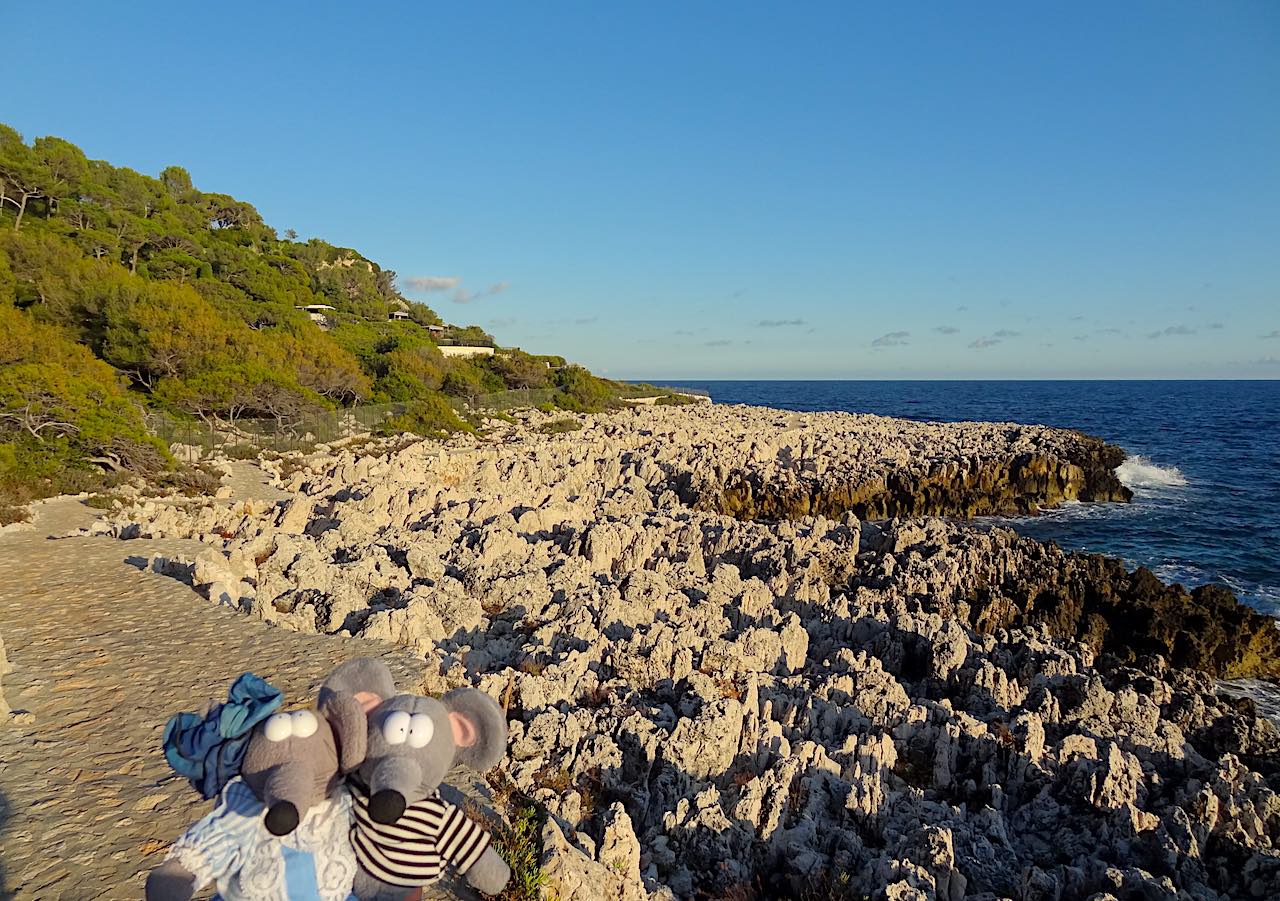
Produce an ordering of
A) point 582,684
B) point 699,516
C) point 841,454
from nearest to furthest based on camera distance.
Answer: point 582,684 → point 699,516 → point 841,454

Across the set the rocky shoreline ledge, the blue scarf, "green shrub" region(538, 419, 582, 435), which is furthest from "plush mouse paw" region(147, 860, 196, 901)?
"green shrub" region(538, 419, 582, 435)

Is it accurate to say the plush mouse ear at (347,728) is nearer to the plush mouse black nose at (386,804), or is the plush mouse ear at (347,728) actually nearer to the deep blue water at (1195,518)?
the plush mouse black nose at (386,804)

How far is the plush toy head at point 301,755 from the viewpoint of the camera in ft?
8.57

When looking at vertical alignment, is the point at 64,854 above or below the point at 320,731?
below

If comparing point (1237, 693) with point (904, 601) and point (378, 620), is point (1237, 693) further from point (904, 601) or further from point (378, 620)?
point (378, 620)

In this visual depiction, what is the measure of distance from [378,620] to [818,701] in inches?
225

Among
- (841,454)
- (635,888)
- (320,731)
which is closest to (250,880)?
(320,731)

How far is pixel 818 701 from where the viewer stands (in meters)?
8.06

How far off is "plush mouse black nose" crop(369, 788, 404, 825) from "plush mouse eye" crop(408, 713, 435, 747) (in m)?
0.20

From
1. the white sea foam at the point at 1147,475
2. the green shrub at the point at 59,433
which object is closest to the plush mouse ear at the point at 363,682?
the green shrub at the point at 59,433

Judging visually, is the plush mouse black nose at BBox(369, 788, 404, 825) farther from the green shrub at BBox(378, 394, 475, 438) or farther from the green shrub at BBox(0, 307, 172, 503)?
the green shrub at BBox(378, 394, 475, 438)

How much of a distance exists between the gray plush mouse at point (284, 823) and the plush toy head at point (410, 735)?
3.6 inches

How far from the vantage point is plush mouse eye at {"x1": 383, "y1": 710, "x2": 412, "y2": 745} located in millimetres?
2758

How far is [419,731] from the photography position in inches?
110
